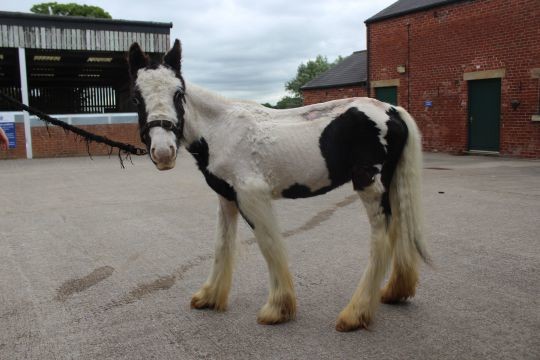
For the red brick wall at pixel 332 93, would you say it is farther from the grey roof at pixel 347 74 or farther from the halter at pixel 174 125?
the halter at pixel 174 125

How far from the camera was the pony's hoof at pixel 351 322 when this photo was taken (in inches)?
126

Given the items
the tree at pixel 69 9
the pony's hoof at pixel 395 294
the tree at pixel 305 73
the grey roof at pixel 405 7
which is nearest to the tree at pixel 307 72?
the tree at pixel 305 73

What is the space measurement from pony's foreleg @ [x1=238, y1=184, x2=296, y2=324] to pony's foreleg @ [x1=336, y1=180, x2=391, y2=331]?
398mm

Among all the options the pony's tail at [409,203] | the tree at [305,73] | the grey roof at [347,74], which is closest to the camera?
the pony's tail at [409,203]

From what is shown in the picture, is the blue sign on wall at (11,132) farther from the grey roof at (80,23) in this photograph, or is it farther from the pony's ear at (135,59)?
the pony's ear at (135,59)

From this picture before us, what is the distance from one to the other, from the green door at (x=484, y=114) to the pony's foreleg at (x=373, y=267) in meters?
13.6

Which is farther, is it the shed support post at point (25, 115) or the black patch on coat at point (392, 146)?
the shed support post at point (25, 115)

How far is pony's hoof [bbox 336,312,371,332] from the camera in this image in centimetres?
320

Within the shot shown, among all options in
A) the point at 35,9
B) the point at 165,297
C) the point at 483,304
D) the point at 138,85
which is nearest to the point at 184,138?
the point at 138,85

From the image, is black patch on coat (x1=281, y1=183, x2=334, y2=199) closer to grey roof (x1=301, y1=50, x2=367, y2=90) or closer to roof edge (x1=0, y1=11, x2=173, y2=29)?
grey roof (x1=301, y1=50, x2=367, y2=90)

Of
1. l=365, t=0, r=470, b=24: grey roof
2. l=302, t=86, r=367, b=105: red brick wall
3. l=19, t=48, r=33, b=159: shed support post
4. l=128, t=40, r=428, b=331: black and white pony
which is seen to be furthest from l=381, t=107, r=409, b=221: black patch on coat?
l=19, t=48, r=33, b=159: shed support post

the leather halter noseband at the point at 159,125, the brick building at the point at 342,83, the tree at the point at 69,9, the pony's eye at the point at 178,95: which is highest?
the tree at the point at 69,9

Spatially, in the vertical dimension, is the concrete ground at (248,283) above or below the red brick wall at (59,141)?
below

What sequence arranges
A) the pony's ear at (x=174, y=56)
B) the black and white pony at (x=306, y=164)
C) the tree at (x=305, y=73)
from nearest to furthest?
1. the pony's ear at (x=174, y=56)
2. the black and white pony at (x=306, y=164)
3. the tree at (x=305, y=73)
